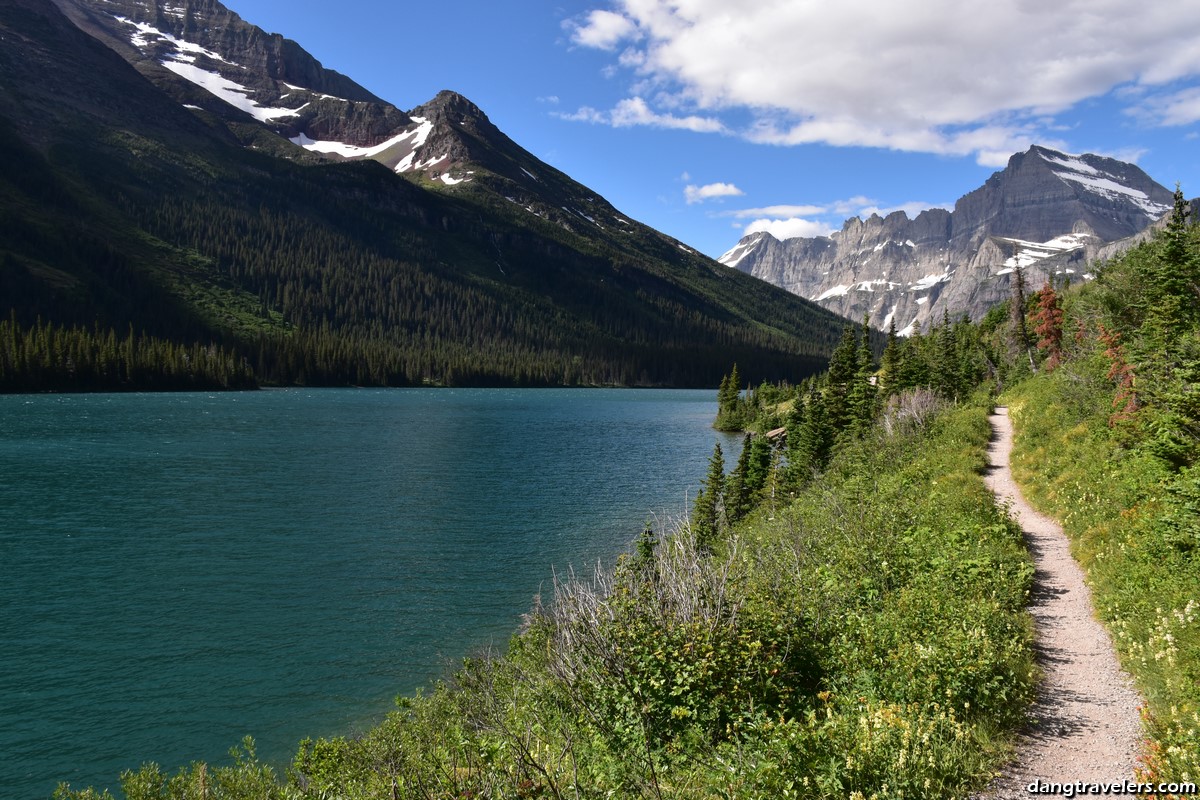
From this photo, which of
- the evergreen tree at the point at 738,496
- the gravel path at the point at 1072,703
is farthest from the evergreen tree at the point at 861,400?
the gravel path at the point at 1072,703

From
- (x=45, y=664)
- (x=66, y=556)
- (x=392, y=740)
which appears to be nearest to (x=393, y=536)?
(x=66, y=556)

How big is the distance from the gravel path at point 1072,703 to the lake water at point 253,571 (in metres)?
18.9

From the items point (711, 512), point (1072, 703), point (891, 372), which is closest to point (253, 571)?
point (711, 512)

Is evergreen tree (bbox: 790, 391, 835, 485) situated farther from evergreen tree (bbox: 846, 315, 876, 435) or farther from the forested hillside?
the forested hillside

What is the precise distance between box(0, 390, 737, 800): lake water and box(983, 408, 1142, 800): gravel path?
18.9m

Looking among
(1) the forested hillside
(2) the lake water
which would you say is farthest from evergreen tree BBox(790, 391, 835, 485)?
(1) the forested hillside

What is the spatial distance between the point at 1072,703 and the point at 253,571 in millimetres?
35958

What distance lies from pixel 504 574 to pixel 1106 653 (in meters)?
28.5

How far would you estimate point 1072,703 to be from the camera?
10164mm

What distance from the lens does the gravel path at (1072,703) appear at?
27.9 feet

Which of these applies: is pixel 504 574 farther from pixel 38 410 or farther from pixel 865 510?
pixel 38 410

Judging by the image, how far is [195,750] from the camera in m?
19.6

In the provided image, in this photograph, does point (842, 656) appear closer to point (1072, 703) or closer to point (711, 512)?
point (1072, 703)

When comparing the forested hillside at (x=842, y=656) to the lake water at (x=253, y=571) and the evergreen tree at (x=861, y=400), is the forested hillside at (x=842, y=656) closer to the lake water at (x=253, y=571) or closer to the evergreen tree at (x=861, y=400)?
the lake water at (x=253, y=571)
